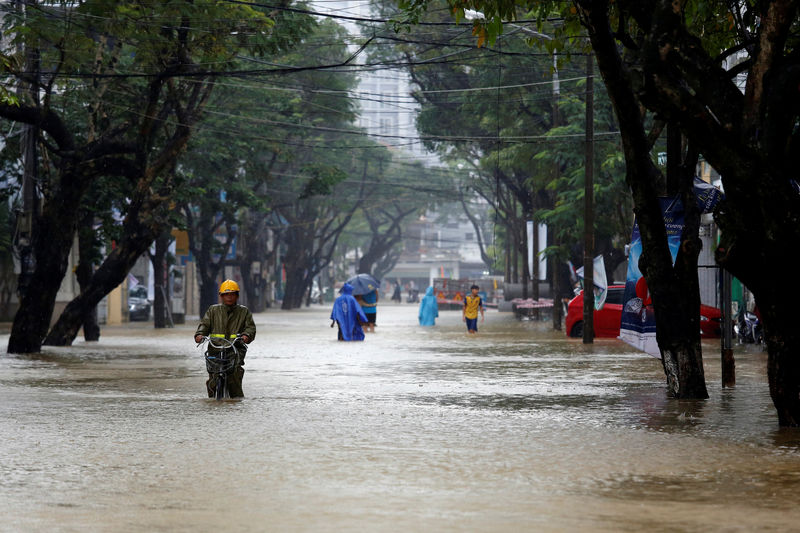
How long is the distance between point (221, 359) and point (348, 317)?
16176mm

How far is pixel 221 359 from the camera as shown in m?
14.3

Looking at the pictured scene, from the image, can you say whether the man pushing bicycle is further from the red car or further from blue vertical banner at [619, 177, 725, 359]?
the red car

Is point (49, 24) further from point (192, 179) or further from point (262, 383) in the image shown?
point (192, 179)

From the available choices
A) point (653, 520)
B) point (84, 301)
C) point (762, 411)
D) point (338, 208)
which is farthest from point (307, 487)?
point (338, 208)

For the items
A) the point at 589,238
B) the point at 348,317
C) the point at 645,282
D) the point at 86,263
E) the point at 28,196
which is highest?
the point at 28,196

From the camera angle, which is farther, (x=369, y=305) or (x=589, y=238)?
(x=369, y=305)

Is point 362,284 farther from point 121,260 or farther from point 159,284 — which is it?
point 121,260

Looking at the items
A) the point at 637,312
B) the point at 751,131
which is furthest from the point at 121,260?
the point at 751,131

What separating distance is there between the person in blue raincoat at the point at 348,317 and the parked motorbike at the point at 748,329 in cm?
872

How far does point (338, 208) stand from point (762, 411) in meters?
55.8

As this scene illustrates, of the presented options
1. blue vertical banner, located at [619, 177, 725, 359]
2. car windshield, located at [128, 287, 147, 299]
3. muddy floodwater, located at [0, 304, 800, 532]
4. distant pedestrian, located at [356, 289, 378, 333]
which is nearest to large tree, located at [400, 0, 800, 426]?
muddy floodwater, located at [0, 304, 800, 532]

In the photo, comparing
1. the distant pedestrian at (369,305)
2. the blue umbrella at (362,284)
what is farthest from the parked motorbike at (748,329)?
the blue umbrella at (362,284)

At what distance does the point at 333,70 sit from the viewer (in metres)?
50.7

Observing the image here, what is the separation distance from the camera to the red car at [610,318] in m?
29.8
